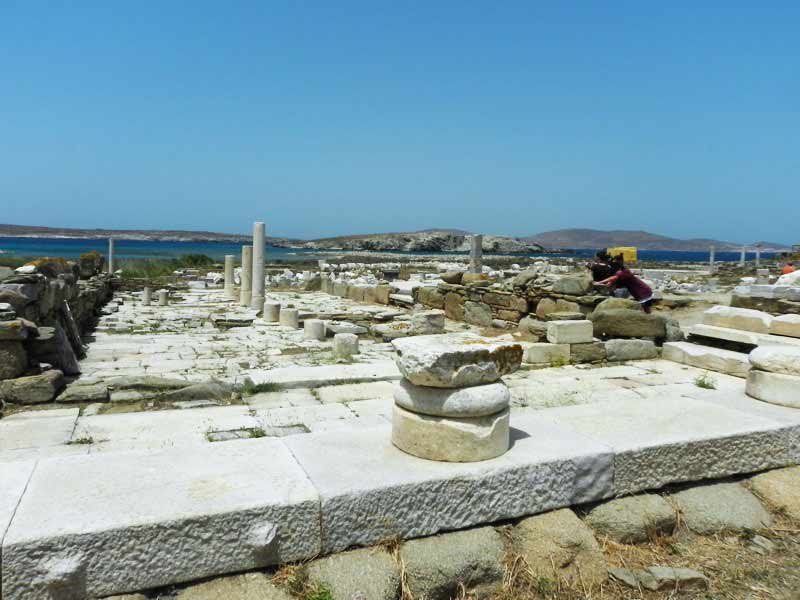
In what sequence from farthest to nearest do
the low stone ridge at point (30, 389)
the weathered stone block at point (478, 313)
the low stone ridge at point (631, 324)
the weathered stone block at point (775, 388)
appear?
the weathered stone block at point (478, 313)
the low stone ridge at point (631, 324)
the low stone ridge at point (30, 389)
the weathered stone block at point (775, 388)

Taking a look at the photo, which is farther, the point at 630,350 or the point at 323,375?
the point at 630,350

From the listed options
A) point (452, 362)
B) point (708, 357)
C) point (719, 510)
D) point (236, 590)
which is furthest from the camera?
point (708, 357)

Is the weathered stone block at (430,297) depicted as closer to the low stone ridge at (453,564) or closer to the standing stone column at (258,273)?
the standing stone column at (258,273)

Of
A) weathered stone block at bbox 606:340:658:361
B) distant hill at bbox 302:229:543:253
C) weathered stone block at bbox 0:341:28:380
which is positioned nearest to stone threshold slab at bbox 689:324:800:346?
weathered stone block at bbox 606:340:658:361

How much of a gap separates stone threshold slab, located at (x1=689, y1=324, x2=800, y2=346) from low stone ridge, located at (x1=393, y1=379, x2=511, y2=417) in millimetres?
5410

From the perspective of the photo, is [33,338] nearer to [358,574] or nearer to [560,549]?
[358,574]

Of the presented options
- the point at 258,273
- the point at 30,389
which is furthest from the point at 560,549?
the point at 258,273

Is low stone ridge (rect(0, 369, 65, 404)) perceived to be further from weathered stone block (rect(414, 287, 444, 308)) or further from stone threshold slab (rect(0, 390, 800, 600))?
weathered stone block (rect(414, 287, 444, 308))

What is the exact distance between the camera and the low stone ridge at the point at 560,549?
3.04 meters

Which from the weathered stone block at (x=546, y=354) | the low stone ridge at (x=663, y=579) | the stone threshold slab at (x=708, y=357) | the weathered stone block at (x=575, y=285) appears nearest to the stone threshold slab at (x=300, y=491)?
the low stone ridge at (x=663, y=579)

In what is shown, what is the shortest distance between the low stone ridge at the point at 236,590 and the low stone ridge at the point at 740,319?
755cm

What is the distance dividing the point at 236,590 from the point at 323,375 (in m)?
4.79

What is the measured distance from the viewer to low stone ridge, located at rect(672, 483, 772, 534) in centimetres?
356

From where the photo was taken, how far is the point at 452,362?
124 inches
